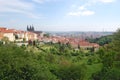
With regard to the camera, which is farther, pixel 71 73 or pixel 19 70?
pixel 71 73

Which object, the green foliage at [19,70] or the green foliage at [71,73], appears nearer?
the green foliage at [19,70]

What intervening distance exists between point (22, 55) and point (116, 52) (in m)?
12.5

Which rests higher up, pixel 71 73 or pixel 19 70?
pixel 19 70

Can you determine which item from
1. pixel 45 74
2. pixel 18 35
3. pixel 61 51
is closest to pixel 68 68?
pixel 45 74

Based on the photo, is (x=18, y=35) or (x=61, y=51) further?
(x=18, y=35)

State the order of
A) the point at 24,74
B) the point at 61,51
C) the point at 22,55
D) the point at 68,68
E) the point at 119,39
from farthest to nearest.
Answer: the point at 61,51 → the point at 119,39 → the point at 68,68 → the point at 22,55 → the point at 24,74

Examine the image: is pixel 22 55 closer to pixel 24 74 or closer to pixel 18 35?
pixel 24 74

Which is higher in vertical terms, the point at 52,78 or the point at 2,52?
the point at 2,52

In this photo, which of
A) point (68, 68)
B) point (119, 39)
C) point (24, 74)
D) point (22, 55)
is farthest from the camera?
point (119, 39)

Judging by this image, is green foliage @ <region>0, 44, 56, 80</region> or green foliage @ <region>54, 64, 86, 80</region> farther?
green foliage @ <region>54, 64, 86, 80</region>

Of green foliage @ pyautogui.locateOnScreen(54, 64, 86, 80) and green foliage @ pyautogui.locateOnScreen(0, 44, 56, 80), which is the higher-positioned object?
green foliage @ pyautogui.locateOnScreen(0, 44, 56, 80)

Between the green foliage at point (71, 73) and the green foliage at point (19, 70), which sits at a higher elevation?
the green foliage at point (19, 70)

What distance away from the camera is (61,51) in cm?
6656

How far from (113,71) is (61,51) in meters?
40.4
